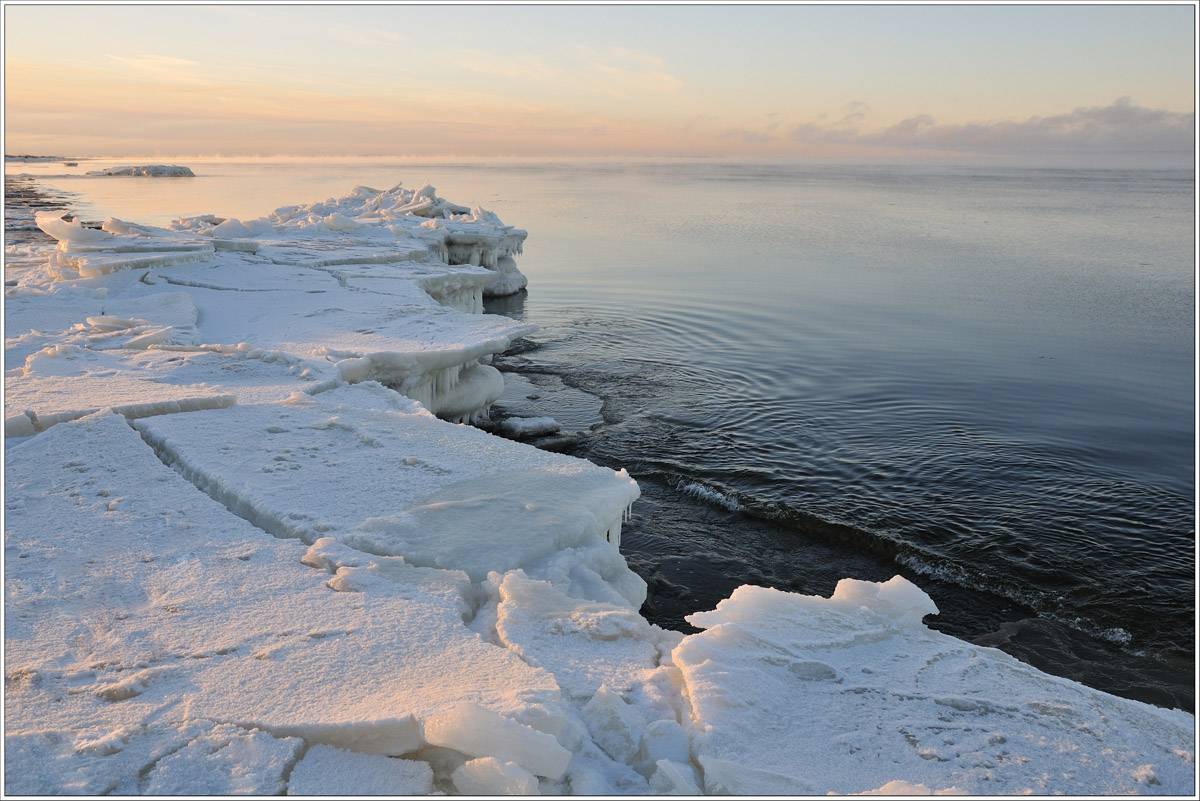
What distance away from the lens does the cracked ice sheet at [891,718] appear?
2.82m

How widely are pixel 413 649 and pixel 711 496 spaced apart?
6.08m

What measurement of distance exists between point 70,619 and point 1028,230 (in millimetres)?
36737

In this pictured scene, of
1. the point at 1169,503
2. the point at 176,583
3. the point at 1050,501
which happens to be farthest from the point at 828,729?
the point at 1169,503

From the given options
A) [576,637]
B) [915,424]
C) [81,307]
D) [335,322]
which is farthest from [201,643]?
[915,424]

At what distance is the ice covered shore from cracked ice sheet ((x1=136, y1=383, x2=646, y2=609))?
0.07ft

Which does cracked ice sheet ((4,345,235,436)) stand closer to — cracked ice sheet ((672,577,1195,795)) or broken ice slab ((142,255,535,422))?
broken ice slab ((142,255,535,422))

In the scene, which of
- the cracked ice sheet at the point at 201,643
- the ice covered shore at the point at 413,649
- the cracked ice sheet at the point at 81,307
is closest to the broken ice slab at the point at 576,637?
the ice covered shore at the point at 413,649

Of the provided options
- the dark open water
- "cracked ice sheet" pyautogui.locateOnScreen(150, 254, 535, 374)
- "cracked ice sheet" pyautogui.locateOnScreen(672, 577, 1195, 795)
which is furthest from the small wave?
"cracked ice sheet" pyautogui.locateOnScreen(672, 577, 1195, 795)

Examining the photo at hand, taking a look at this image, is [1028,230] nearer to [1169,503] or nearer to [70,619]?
[1169,503]

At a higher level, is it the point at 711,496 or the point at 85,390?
the point at 85,390

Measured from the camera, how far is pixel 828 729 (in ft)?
10.1

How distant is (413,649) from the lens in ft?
11.1

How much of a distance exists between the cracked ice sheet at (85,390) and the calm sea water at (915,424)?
4.32 m

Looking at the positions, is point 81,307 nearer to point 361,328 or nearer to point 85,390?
point 361,328
